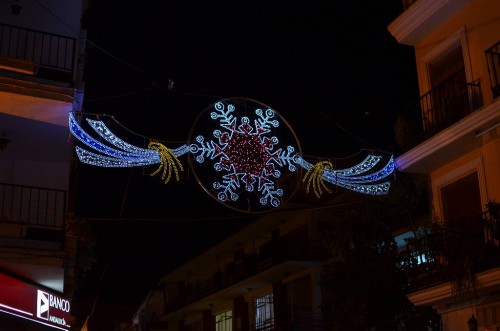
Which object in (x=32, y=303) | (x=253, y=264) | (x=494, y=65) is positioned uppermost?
(x=253, y=264)

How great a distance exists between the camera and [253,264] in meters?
39.4

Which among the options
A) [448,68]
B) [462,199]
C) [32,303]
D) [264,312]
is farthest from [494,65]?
[264,312]

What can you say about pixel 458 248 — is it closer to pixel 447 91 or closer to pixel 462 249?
pixel 462 249

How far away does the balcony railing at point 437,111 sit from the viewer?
52.1 ft

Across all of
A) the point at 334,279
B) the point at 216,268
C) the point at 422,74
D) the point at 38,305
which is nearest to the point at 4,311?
the point at 38,305

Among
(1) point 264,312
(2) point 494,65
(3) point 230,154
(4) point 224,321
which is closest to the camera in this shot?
(3) point 230,154

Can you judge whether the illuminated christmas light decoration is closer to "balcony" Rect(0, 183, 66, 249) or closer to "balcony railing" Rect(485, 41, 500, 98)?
"balcony railing" Rect(485, 41, 500, 98)

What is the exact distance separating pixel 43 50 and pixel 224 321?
3114 cm

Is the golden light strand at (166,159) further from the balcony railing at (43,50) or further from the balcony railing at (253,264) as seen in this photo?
the balcony railing at (253,264)

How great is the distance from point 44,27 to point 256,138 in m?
6.67

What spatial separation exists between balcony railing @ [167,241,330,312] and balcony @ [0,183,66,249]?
18.9 metres

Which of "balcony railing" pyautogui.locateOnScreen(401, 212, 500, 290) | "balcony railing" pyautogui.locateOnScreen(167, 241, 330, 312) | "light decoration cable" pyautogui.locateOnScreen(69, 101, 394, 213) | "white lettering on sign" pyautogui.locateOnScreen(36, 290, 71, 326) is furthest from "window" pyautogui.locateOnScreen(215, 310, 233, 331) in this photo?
"light decoration cable" pyautogui.locateOnScreen(69, 101, 394, 213)

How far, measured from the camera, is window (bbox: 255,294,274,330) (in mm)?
38106

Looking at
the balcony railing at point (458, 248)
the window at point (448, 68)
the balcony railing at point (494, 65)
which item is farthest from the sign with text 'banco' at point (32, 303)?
the balcony railing at point (494, 65)
